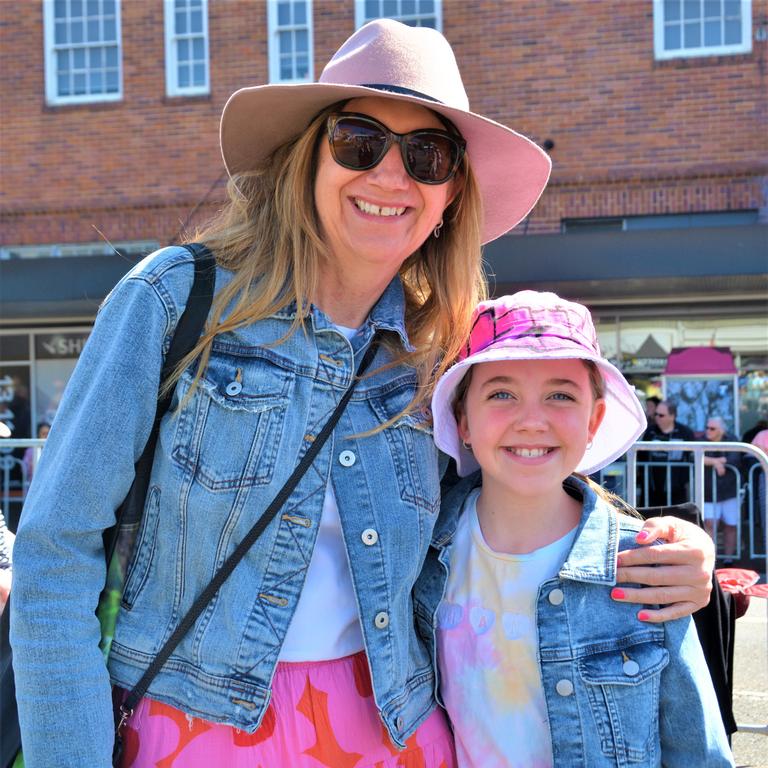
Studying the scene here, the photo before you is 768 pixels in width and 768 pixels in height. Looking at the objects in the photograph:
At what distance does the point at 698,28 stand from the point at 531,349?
39.3ft

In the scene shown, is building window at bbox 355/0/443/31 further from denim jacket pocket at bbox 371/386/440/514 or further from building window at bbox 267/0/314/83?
denim jacket pocket at bbox 371/386/440/514

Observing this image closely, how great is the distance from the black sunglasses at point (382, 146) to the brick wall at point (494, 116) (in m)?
10.9

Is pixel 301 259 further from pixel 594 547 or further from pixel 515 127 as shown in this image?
pixel 515 127

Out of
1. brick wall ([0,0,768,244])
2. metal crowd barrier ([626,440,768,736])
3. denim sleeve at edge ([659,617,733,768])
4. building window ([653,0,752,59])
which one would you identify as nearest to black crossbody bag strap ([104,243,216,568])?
denim sleeve at edge ([659,617,733,768])

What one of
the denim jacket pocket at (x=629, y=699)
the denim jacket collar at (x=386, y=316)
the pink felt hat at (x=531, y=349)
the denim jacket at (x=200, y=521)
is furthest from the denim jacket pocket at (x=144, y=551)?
the denim jacket pocket at (x=629, y=699)

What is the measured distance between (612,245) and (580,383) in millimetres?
9081

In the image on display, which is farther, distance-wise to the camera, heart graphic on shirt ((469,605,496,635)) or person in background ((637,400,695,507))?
person in background ((637,400,695,507))

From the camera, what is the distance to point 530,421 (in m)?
1.91

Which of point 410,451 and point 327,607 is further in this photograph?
point 410,451

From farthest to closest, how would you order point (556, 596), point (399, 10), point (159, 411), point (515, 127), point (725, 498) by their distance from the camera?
point (399, 10) < point (515, 127) < point (725, 498) < point (556, 596) < point (159, 411)

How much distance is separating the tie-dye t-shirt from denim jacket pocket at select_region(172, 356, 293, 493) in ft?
2.01

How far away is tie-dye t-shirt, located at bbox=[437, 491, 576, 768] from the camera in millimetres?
1823

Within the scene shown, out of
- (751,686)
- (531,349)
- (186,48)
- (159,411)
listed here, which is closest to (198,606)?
(159,411)

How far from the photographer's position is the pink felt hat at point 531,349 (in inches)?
75.3
